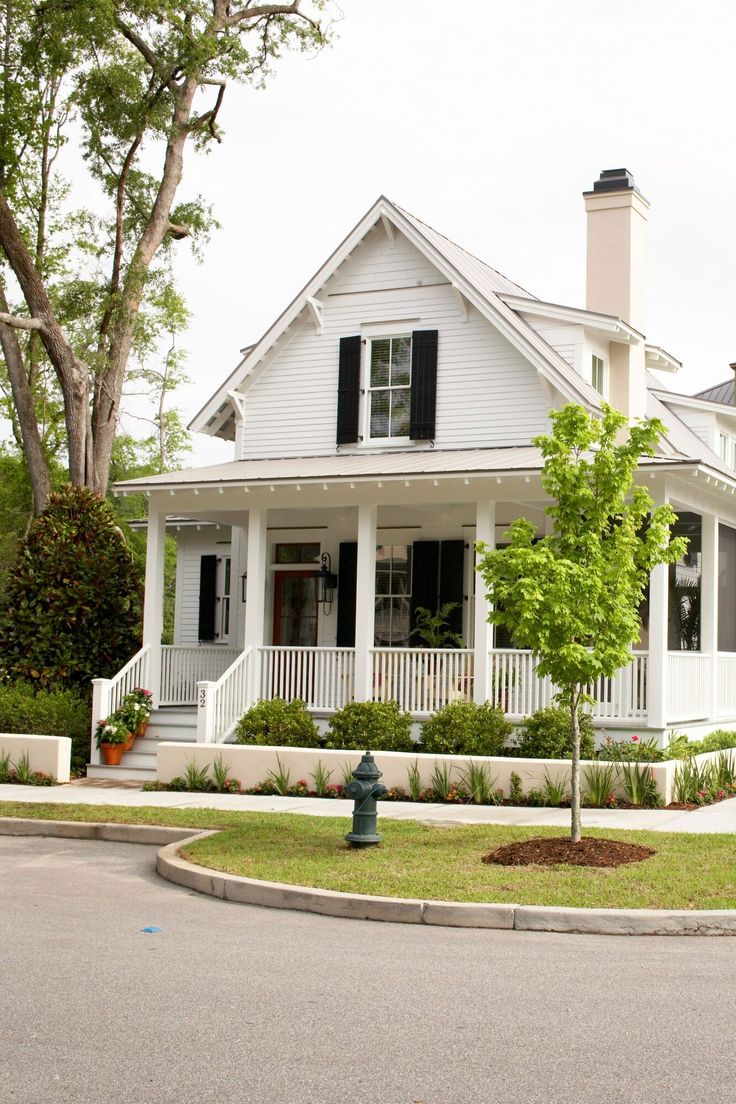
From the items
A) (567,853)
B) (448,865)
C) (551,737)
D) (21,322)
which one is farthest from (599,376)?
(448,865)

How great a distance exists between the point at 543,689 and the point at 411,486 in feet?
11.2

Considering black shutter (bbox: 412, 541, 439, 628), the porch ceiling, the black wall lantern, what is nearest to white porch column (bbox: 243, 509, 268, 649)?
the porch ceiling

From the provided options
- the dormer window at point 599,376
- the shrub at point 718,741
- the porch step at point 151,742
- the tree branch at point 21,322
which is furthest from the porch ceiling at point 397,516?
the tree branch at point 21,322

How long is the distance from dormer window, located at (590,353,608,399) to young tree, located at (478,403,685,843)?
9903mm

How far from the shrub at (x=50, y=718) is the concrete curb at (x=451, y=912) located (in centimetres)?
871

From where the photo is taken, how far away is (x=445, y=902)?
351 inches

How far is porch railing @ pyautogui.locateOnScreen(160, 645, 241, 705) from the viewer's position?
2033 centimetres

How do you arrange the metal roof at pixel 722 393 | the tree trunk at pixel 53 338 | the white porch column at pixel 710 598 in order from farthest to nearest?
the metal roof at pixel 722 393, the tree trunk at pixel 53 338, the white porch column at pixel 710 598

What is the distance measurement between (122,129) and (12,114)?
7.76ft

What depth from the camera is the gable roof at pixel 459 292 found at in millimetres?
18922

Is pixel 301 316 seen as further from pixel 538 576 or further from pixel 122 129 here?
pixel 538 576

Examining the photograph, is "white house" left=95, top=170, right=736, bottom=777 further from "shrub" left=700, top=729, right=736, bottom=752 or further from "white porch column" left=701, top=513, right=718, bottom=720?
"shrub" left=700, top=729, right=736, bottom=752

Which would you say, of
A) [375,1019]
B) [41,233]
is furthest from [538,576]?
[41,233]

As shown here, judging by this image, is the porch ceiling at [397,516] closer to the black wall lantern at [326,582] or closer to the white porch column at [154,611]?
the black wall lantern at [326,582]
